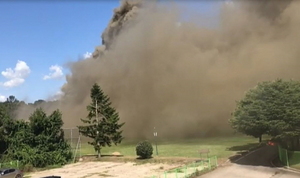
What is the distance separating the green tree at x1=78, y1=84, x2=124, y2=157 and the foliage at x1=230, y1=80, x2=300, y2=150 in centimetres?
1478

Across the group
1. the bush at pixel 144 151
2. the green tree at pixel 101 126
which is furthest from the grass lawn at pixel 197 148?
the green tree at pixel 101 126

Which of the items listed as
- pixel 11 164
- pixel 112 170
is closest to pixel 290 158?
pixel 112 170

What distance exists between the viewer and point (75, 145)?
116 ft

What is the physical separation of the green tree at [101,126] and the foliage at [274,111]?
48.5 ft

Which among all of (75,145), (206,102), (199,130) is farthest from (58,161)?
(206,102)

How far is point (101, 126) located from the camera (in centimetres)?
3481

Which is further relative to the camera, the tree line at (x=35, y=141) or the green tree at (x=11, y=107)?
the green tree at (x=11, y=107)

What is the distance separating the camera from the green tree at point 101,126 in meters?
34.7

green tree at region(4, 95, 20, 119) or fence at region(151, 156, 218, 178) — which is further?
green tree at region(4, 95, 20, 119)

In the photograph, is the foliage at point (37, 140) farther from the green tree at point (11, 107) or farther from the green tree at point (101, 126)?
the green tree at point (11, 107)

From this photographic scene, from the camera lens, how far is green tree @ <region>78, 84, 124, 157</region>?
3472 centimetres

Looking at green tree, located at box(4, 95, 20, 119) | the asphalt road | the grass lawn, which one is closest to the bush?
the grass lawn

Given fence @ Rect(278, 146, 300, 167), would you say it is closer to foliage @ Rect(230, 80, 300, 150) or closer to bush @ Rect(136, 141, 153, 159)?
foliage @ Rect(230, 80, 300, 150)

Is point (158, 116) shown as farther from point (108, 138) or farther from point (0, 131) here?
point (0, 131)
